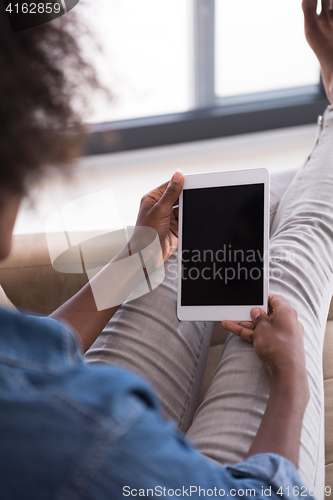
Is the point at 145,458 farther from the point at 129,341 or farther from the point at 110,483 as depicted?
the point at 129,341

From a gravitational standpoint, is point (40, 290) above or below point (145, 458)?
below

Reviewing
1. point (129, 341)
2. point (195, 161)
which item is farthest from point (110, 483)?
point (195, 161)

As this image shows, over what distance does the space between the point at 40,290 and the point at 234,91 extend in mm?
1229

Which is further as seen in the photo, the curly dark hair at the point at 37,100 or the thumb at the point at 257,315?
the thumb at the point at 257,315

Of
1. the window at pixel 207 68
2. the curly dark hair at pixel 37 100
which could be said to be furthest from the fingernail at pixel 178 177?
the window at pixel 207 68

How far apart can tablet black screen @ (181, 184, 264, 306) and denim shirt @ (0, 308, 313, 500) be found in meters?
0.40

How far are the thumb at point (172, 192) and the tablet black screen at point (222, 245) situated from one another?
0.05ft

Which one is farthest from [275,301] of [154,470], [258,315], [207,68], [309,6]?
[207,68]

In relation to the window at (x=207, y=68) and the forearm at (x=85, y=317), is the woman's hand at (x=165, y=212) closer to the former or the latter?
the forearm at (x=85, y=317)

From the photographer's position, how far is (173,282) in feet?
2.36

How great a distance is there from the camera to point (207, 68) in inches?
65.2

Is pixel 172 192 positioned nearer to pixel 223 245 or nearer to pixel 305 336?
pixel 223 245

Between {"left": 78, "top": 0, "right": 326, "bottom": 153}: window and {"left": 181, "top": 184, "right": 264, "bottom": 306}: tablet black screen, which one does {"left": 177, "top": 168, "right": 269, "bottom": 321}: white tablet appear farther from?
{"left": 78, "top": 0, "right": 326, "bottom": 153}: window

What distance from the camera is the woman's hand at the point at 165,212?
734 mm
